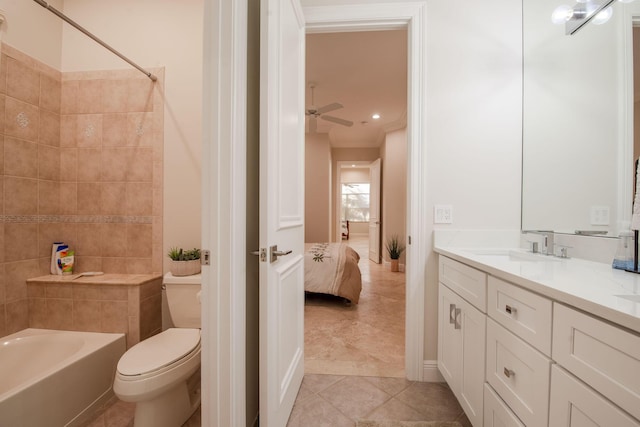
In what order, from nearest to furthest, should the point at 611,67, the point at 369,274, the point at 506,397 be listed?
the point at 506,397 → the point at 611,67 → the point at 369,274

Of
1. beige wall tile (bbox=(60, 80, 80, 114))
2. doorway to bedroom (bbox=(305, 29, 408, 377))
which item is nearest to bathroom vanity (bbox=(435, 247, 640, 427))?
doorway to bedroom (bbox=(305, 29, 408, 377))

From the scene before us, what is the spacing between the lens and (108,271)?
76.4 inches

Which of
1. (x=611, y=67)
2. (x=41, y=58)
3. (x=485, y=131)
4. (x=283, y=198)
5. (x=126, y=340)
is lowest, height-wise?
(x=126, y=340)

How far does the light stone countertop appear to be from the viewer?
1.73m

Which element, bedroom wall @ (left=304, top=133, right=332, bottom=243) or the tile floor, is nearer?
the tile floor

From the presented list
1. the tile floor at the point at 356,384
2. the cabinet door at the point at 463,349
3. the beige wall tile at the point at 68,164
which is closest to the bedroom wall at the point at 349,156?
the tile floor at the point at 356,384

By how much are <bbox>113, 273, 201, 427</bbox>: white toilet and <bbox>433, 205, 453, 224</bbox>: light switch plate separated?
161 centimetres

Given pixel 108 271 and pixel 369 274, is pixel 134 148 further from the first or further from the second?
pixel 369 274

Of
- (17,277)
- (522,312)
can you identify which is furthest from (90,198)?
(522,312)

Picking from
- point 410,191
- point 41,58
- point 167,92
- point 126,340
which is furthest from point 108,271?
point 410,191

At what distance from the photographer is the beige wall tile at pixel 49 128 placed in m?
1.82

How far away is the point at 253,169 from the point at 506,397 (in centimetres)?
135

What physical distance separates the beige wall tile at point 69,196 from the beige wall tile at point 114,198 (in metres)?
0.22

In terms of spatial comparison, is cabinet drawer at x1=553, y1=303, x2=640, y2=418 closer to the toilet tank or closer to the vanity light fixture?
the vanity light fixture
